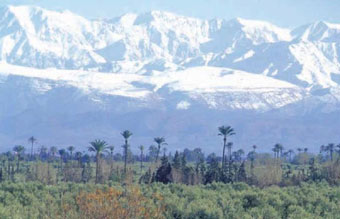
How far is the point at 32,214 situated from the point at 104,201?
9.03 metres

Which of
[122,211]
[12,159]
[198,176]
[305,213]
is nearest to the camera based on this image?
[122,211]

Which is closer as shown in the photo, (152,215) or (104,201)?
(104,201)

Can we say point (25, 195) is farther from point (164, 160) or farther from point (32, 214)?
point (164, 160)

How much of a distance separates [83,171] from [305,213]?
95.5 metres

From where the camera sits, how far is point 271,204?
184 ft

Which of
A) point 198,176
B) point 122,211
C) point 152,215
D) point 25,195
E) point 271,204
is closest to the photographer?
point 122,211

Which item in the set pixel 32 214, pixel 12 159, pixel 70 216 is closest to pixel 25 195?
pixel 32 214

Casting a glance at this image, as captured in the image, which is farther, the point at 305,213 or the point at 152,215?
the point at 305,213

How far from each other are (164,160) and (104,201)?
291 feet

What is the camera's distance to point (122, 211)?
125ft

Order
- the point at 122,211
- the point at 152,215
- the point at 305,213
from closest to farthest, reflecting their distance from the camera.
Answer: the point at 122,211, the point at 152,215, the point at 305,213

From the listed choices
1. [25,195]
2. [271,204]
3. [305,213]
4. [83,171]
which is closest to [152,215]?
[305,213]

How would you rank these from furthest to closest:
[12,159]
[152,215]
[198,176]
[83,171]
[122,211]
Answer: [12,159] → [83,171] → [198,176] → [152,215] → [122,211]

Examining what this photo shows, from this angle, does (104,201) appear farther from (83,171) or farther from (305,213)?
(83,171)
